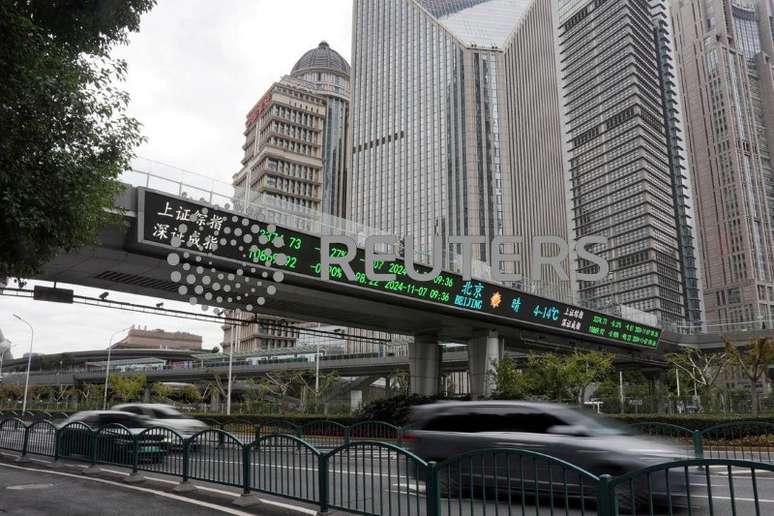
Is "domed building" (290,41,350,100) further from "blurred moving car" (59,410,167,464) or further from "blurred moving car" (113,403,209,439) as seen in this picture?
"blurred moving car" (59,410,167,464)

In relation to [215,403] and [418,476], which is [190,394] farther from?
[418,476]

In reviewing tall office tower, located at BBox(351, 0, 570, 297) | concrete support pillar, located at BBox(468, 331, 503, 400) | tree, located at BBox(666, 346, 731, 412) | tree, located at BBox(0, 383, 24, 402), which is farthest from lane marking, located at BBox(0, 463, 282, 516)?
tall office tower, located at BBox(351, 0, 570, 297)

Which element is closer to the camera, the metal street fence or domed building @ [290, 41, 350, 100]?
the metal street fence

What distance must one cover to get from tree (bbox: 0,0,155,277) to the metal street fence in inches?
171

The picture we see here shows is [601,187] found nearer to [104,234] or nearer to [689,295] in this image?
[689,295]

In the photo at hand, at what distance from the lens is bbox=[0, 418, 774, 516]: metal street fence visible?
6.00 metres

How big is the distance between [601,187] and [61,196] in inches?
6335

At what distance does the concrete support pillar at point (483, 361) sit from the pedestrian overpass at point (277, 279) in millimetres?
56

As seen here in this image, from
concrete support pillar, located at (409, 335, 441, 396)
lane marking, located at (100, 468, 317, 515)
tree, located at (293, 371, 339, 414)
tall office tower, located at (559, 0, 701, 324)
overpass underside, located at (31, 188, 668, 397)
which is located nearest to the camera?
lane marking, located at (100, 468, 317, 515)

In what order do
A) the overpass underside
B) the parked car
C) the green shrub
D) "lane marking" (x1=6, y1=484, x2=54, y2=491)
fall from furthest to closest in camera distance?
1. the green shrub
2. the overpass underside
3. "lane marking" (x1=6, y1=484, x2=54, y2=491)
4. the parked car

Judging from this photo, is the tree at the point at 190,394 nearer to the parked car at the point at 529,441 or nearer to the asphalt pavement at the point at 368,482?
the asphalt pavement at the point at 368,482

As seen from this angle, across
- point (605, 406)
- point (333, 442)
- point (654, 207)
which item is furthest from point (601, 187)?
point (333, 442)

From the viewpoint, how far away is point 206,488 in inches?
422

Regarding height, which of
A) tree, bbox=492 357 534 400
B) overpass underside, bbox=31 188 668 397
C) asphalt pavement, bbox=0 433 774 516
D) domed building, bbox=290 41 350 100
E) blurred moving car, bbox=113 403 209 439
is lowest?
asphalt pavement, bbox=0 433 774 516
